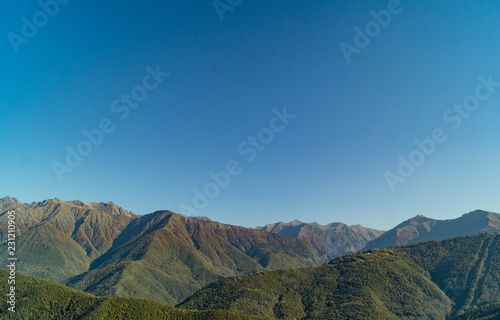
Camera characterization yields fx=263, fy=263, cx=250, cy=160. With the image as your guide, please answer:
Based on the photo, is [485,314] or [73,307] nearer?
[73,307]

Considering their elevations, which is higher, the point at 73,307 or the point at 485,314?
the point at 73,307

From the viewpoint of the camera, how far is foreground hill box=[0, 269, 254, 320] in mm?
134250

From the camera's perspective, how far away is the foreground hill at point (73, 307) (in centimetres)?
13425

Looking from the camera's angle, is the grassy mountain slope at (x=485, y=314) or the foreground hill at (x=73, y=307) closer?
the foreground hill at (x=73, y=307)

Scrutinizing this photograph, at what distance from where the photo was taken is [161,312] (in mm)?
145750

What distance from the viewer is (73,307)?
139 m

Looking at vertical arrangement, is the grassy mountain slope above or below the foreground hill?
below

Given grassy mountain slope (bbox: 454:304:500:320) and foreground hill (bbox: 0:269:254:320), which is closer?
foreground hill (bbox: 0:269:254:320)

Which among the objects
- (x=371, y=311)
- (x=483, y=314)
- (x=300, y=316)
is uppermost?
(x=300, y=316)

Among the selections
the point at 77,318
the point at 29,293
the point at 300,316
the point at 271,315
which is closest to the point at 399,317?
the point at 300,316

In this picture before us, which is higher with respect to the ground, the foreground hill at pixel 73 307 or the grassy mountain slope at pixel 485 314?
the foreground hill at pixel 73 307

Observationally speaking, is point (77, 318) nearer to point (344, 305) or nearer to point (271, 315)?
point (271, 315)

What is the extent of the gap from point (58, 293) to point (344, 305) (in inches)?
7450

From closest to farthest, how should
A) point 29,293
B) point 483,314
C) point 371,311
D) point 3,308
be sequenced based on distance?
point 3,308 → point 29,293 → point 483,314 → point 371,311
